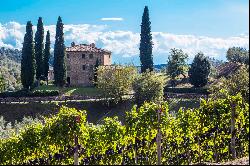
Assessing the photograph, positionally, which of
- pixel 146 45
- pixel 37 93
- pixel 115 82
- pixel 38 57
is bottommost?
pixel 37 93

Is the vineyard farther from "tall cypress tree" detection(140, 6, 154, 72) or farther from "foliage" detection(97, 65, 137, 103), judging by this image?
"tall cypress tree" detection(140, 6, 154, 72)

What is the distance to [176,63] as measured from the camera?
8338cm

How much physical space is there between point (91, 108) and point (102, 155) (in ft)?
114

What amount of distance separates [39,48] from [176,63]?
86.9 feet

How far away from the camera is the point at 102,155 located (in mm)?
33719


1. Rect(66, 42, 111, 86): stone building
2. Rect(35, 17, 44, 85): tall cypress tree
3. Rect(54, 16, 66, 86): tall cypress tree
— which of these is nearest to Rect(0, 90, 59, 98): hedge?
Rect(54, 16, 66, 86): tall cypress tree

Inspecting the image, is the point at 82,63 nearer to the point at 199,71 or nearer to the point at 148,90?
the point at 199,71

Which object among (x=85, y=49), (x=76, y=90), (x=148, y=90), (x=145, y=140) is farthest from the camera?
(x=85, y=49)

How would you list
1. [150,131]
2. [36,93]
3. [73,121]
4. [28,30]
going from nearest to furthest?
[73,121] < [150,131] < [36,93] < [28,30]

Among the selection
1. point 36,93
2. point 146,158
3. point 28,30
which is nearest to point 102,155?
point 146,158

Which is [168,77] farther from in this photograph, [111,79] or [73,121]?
[73,121]

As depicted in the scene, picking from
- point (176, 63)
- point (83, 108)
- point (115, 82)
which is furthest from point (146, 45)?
point (83, 108)

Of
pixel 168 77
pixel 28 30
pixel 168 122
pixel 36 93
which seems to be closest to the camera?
pixel 168 122

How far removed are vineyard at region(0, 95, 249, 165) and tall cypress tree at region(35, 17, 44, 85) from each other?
163 feet
